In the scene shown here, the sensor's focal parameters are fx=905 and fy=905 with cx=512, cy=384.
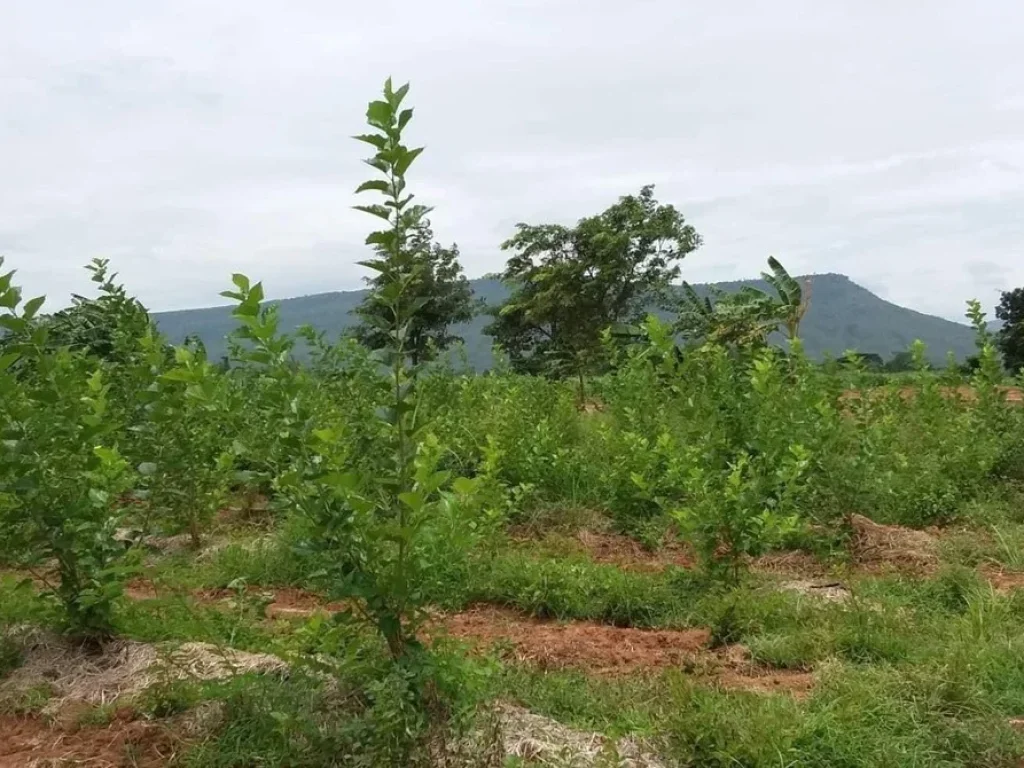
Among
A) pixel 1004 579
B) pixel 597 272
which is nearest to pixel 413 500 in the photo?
pixel 1004 579

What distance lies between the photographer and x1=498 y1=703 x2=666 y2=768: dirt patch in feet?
9.92

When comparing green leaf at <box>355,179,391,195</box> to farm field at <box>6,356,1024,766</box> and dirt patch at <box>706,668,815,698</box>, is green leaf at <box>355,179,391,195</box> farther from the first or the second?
dirt patch at <box>706,668,815,698</box>

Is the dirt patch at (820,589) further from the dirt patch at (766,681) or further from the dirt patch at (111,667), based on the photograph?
the dirt patch at (111,667)

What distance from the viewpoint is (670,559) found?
19.7ft

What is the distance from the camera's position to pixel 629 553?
621 centimetres

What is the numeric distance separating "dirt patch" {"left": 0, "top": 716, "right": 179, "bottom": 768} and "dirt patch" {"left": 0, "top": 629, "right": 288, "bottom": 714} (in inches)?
7.1

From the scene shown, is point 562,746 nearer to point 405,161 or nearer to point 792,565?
point 405,161

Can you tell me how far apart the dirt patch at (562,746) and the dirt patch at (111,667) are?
1.03m

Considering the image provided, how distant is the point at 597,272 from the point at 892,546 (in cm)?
1704

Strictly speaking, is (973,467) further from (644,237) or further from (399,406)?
(644,237)

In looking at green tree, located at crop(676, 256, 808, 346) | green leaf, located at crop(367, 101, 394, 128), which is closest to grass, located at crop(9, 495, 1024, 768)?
green leaf, located at crop(367, 101, 394, 128)

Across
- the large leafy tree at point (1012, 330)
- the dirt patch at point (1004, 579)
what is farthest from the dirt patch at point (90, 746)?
the large leafy tree at point (1012, 330)

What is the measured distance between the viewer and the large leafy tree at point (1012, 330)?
1906cm

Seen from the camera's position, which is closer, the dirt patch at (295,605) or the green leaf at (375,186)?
the green leaf at (375,186)
